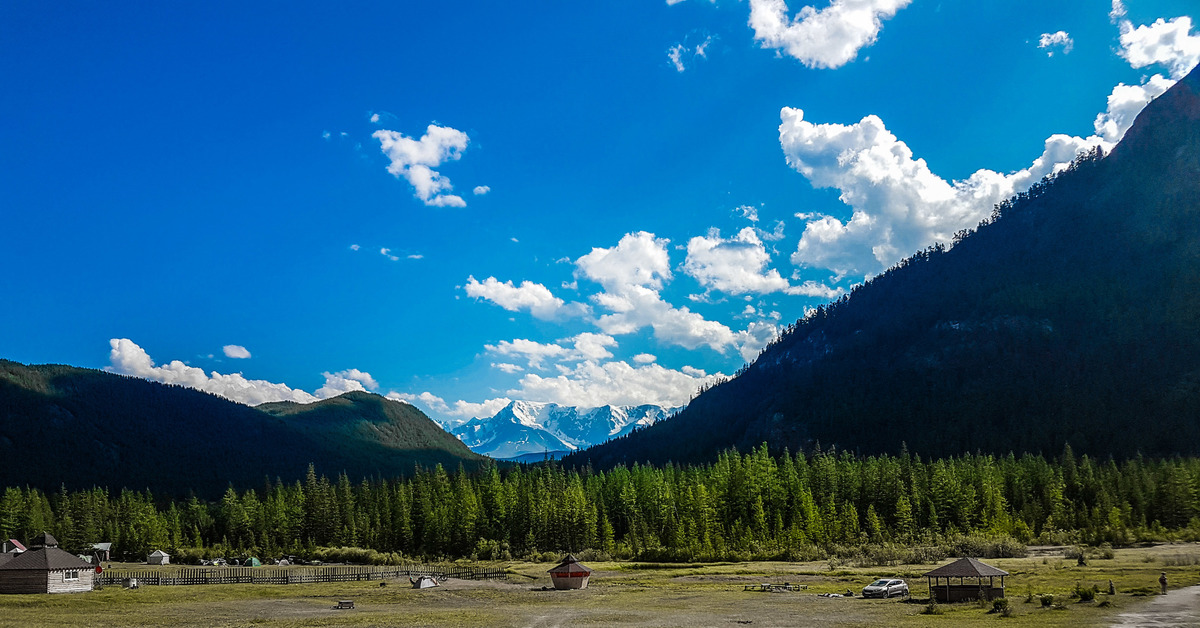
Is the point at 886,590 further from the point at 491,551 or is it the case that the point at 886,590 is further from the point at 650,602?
the point at 491,551

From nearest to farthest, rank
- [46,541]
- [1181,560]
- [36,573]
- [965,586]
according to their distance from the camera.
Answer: [965,586] < [36,573] < [1181,560] < [46,541]

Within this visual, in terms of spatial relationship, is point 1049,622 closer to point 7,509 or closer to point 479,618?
point 479,618

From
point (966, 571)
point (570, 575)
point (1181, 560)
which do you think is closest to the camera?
point (966, 571)

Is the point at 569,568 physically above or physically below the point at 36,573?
below

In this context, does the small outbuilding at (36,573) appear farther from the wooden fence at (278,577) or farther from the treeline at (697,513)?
the treeline at (697,513)

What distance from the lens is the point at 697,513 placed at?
440 feet

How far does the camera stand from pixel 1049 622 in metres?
45.7

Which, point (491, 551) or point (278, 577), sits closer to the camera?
point (278, 577)

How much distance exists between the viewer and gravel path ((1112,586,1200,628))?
43.6 meters

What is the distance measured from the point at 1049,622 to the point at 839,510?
9347 centimetres

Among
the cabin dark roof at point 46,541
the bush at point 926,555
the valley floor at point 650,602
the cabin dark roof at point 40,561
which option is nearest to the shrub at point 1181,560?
the valley floor at point 650,602

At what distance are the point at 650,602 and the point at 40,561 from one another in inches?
2663

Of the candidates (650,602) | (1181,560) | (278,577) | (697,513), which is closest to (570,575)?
(650,602)

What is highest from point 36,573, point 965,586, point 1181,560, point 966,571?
point 36,573
